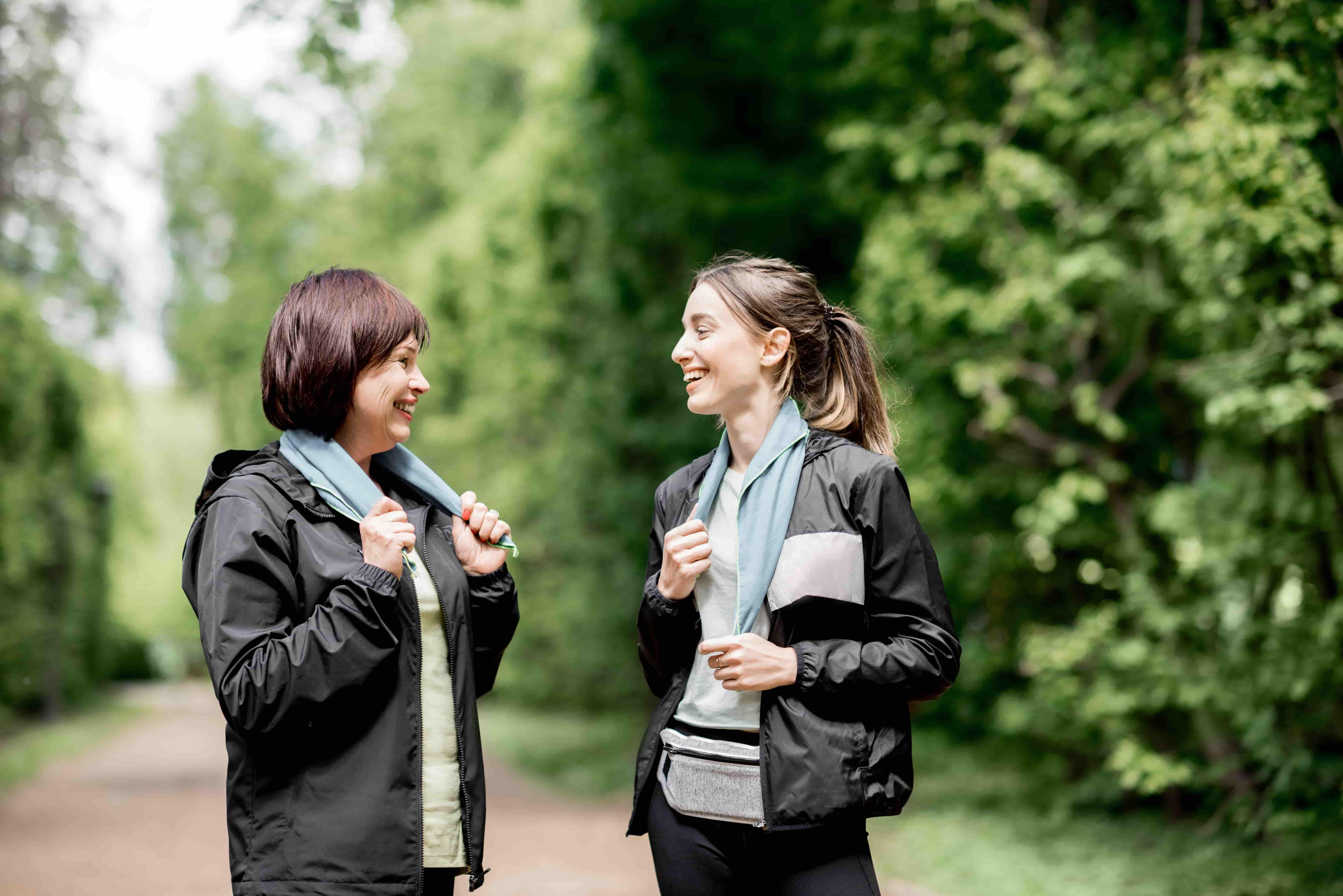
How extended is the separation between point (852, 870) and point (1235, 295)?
3836 mm

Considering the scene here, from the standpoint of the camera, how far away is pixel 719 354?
8.45 feet

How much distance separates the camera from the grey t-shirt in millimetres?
2469

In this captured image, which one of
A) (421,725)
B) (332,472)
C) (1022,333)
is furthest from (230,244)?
(421,725)

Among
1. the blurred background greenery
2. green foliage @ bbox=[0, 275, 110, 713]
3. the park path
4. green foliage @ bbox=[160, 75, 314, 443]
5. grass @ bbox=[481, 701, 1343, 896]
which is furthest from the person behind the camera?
green foliage @ bbox=[160, 75, 314, 443]

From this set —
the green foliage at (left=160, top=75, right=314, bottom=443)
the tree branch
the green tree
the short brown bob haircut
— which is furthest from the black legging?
the green foliage at (left=160, top=75, right=314, bottom=443)

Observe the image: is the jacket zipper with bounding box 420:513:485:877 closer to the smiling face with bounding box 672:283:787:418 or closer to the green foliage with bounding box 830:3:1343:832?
the smiling face with bounding box 672:283:787:418

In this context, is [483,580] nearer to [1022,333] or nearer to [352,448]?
[352,448]

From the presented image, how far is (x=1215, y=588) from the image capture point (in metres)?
6.75

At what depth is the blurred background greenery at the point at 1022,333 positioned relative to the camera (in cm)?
555

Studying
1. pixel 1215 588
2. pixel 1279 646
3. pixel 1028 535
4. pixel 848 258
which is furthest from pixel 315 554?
pixel 848 258

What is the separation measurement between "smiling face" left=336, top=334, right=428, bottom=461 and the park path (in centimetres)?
541

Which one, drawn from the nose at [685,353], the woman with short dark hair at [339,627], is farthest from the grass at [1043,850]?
the woman with short dark hair at [339,627]

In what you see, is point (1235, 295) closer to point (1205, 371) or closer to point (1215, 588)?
point (1205, 371)

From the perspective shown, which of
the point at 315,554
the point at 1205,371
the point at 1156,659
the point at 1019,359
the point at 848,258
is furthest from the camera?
the point at 848,258
